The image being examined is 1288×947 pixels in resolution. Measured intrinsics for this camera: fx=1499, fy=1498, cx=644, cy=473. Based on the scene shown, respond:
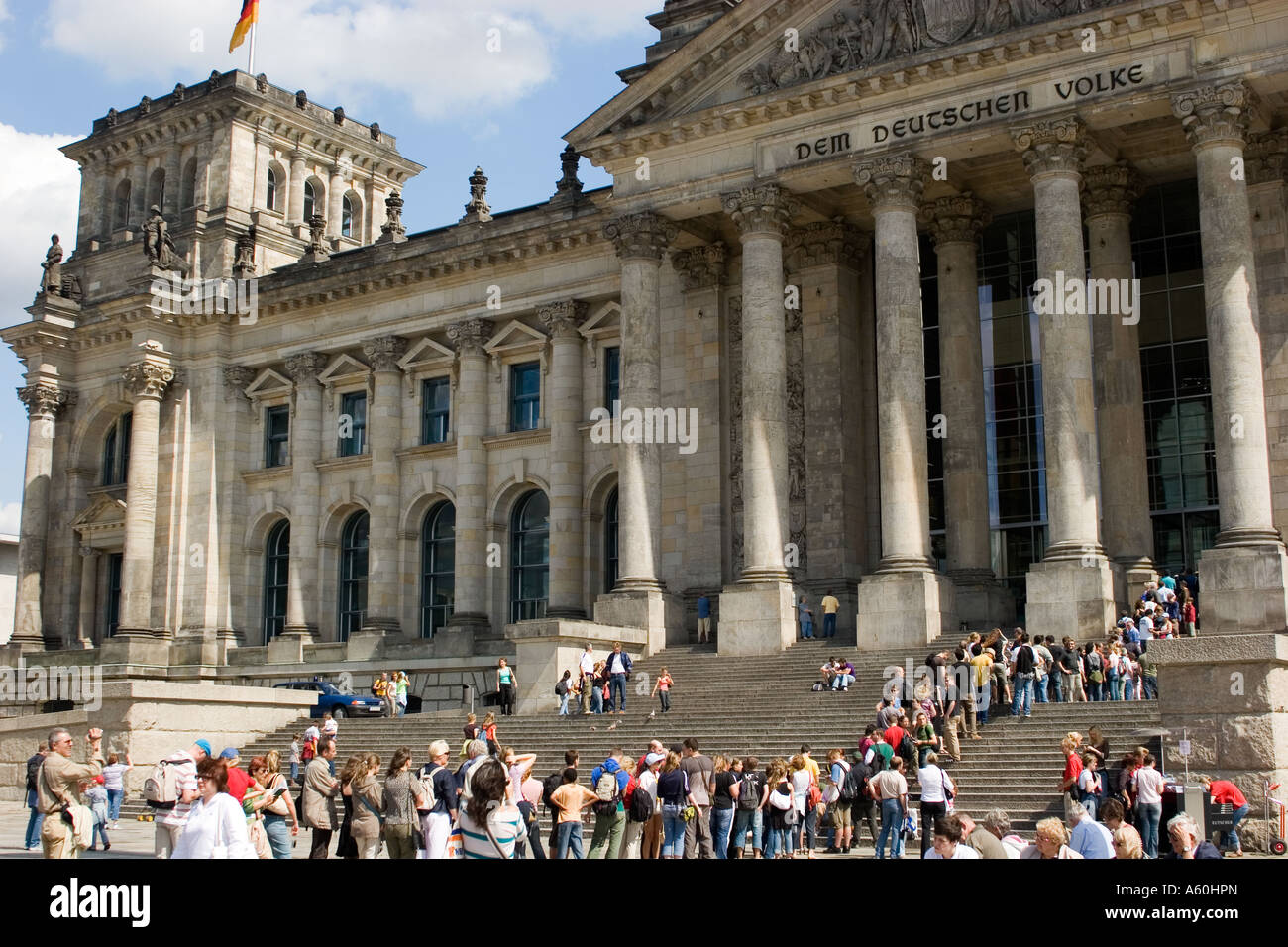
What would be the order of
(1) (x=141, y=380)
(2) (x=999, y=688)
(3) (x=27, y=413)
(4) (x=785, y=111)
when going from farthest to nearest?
1. (3) (x=27, y=413)
2. (1) (x=141, y=380)
3. (4) (x=785, y=111)
4. (2) (x=999, y=688)

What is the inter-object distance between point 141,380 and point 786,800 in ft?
117

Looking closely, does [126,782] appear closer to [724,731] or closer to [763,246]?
[724,731]

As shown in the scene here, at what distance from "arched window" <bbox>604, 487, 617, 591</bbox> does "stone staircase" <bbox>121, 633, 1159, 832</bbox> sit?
6.70m

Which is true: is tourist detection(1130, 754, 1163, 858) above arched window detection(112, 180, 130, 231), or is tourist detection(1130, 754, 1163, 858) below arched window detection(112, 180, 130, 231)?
below

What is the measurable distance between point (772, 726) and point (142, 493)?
2888 cm

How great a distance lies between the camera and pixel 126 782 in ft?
96.1

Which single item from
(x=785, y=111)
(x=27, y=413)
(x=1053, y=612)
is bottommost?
(x=1053, y=612)

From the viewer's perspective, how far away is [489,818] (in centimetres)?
1060

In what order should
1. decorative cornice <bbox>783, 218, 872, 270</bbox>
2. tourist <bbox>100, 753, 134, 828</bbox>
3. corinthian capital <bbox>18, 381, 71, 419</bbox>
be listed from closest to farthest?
tourist <bbox>100, 753, 134, 828</bbox> → decorative cornice <bbox>783, 218, 872, 270</bbox> → corinthian capital <bbox>18, 381, 71, 419</bbox>

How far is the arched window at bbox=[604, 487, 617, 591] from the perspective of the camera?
41.3 meters

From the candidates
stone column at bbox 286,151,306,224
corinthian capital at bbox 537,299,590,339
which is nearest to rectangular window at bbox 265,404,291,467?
stone column at bbox 286,151,306,224

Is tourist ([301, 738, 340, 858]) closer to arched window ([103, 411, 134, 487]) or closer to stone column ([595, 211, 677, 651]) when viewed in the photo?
stone column ([595, 211, 677, 651])
